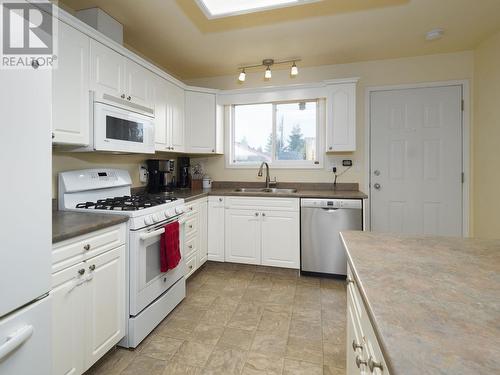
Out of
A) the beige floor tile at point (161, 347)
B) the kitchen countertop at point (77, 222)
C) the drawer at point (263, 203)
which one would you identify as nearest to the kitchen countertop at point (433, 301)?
the kitchen countertop at point (77, 222)

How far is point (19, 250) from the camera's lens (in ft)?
3.00

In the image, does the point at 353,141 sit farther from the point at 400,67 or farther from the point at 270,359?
the point at 270,359

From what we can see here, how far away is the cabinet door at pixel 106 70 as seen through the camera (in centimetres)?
186

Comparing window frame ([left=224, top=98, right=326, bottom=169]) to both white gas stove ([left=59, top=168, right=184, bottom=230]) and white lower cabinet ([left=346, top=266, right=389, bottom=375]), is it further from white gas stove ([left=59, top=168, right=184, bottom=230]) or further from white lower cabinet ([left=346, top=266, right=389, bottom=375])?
white lower cabinet ([left=346, top=266, right=389, bottom=375])

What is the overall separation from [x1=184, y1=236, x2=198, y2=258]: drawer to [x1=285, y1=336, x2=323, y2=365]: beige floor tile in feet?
4.15

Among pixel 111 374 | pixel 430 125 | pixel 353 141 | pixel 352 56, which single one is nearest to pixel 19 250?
pixel 111 374

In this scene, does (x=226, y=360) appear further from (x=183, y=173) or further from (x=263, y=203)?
(x=183, y=173)

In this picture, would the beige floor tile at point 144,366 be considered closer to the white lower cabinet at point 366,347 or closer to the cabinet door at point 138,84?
the white lower cabinet at point 366,347

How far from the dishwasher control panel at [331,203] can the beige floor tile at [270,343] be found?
4.35 ft

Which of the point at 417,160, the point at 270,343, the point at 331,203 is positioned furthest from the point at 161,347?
the point at 417,160

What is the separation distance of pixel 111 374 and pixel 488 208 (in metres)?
3.61

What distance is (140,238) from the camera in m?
1.78

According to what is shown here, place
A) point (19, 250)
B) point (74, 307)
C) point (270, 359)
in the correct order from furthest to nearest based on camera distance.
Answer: point (270, 359) → point (74, 307) → point (19, 250)

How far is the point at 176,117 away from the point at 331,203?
198 cm
